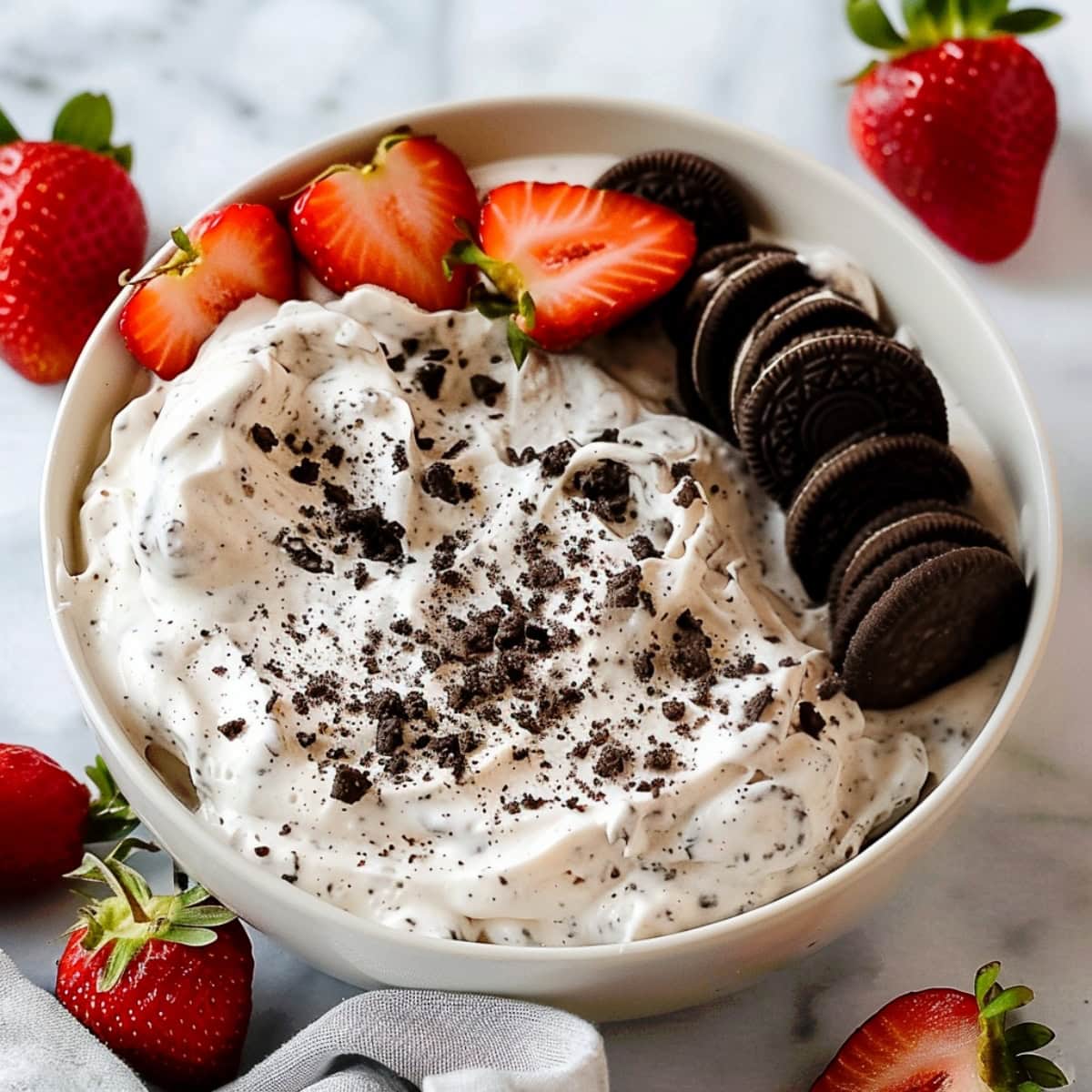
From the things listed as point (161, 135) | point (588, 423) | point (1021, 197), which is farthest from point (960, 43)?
point (161, 135)

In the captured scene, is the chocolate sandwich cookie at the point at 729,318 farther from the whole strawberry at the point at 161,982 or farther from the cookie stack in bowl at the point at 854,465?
the whole strawberry at the point at 161,982

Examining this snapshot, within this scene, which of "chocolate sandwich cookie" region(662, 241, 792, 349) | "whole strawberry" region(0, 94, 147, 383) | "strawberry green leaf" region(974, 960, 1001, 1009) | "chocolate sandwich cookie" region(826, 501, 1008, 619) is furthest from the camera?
"whole strawberry" region(0, 94, 147, 383)

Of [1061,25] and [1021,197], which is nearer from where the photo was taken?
[1021,197]

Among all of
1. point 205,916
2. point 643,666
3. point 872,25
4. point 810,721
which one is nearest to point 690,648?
point 643,666

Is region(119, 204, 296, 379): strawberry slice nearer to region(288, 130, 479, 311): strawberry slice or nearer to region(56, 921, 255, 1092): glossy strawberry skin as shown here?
region(288, 130, 479, 311): strawberry slice

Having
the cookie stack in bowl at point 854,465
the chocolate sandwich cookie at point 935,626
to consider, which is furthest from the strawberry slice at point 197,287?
the chocolate sandwich cookie at point 935,626

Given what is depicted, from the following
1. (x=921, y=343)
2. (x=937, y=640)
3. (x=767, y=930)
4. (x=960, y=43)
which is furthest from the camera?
(x=960, y=43)

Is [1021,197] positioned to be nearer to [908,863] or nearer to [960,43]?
[960,43]

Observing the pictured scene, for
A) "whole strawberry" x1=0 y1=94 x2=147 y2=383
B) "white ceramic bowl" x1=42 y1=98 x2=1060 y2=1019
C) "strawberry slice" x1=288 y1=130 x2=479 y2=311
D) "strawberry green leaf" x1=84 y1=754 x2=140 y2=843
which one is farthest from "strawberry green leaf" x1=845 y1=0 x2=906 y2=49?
"strawberry green leaf" x1=84 y1=754 x2=140 y2=843
